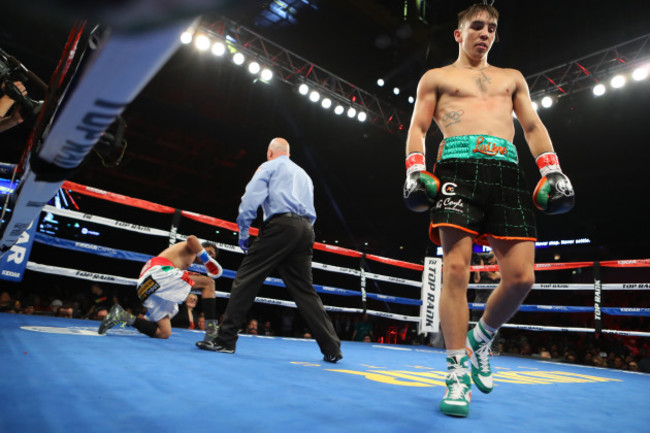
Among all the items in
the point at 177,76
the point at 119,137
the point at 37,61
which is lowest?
the point at 119,137

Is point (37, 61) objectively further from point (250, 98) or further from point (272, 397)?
point (272, 397)

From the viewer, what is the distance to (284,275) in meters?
2.44

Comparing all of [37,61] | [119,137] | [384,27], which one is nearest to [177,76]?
[37,61]

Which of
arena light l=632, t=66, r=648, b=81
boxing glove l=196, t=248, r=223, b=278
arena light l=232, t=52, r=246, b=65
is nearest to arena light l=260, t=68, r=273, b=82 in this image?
arena light l=232, t=52, r=246, b=65

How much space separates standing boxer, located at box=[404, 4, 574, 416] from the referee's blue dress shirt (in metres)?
0.98

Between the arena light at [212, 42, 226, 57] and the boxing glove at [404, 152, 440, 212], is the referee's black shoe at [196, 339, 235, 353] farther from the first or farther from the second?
the arena light at [212, 42, 226, 57]

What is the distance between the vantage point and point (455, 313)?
1.42m

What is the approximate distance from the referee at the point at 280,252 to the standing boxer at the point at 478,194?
3.16 ft

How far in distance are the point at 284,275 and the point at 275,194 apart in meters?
0.49

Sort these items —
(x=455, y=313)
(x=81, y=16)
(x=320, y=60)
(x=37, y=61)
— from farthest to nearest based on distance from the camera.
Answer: (x=320, y=60), (x=37, y=61), (x=455, y=313), (x=81, y=16)

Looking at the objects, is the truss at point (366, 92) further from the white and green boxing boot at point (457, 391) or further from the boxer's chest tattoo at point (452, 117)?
the white and green boxing boot at point (457, 391)

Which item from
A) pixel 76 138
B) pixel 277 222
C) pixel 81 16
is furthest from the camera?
pixel 277 222

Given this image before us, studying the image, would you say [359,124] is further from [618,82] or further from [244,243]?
[244,243]

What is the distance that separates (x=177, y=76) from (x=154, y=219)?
3.86 m
